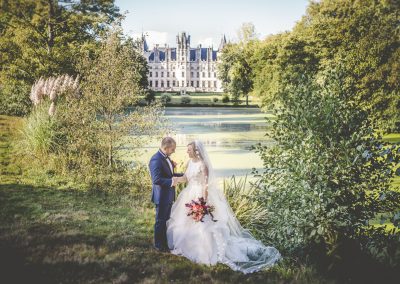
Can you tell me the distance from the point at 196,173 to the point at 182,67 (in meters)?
124

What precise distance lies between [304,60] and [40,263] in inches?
1042

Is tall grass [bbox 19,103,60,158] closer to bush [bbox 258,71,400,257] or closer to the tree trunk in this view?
bush [bbox 258,71,400,257]

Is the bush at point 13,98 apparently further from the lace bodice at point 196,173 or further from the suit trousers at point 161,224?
the suit trousers at point 161,224

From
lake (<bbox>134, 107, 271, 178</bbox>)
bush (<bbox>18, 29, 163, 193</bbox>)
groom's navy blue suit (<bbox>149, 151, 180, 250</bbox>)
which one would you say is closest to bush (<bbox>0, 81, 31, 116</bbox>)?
lake (<bbox>134, 107, 271, 178</bbox>)

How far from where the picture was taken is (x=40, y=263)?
16.3ft

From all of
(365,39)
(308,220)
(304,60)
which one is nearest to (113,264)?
(308,220)

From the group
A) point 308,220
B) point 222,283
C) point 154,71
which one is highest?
point 154,71

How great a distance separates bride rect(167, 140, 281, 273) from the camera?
5.57 metres

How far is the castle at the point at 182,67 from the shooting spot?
128 m

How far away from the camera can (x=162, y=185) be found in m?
5.54

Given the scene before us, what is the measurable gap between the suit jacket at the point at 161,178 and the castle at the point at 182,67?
12194cm

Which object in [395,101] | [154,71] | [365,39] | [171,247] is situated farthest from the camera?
[154,71]

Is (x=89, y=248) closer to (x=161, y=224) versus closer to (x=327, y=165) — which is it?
(x=161, y=224)

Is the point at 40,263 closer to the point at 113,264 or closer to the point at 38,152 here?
the point at 113,264
